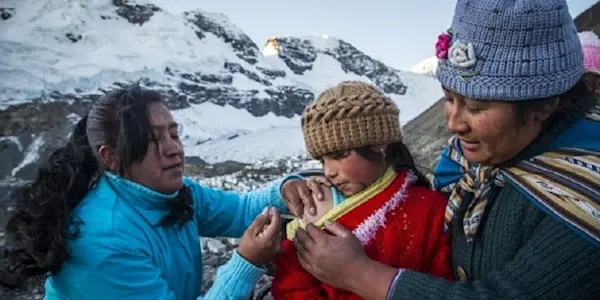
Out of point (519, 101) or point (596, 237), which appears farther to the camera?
point (519, 101)

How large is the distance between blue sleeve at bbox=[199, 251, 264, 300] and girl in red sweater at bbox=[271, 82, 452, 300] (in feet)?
0.31

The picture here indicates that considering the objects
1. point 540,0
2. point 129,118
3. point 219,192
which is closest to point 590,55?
point 540,0

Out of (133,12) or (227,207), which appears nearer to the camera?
(227,207)

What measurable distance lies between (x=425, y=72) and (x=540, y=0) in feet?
307

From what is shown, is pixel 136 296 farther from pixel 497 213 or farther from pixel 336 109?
pixel 497 213

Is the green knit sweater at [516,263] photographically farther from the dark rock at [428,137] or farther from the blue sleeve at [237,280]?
the dark rock at [428,137]

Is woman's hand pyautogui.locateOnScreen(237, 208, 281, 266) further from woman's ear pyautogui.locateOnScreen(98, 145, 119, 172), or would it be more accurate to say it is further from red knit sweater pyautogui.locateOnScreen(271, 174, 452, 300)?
woman's ear pyautogui.locateOnScreen(98, 145, 119, 172)

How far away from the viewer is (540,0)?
44.9 inches

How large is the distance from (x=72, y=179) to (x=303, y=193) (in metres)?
0.86

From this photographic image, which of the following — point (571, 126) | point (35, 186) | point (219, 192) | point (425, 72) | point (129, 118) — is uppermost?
point (571, 126)

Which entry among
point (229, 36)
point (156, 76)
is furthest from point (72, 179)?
point (229, 36)

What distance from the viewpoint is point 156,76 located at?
5050 cm

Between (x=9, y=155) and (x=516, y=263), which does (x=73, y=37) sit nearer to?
(x=9, y=155)

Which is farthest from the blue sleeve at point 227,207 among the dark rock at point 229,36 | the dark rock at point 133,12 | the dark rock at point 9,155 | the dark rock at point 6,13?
the dark rock at point 229,36
